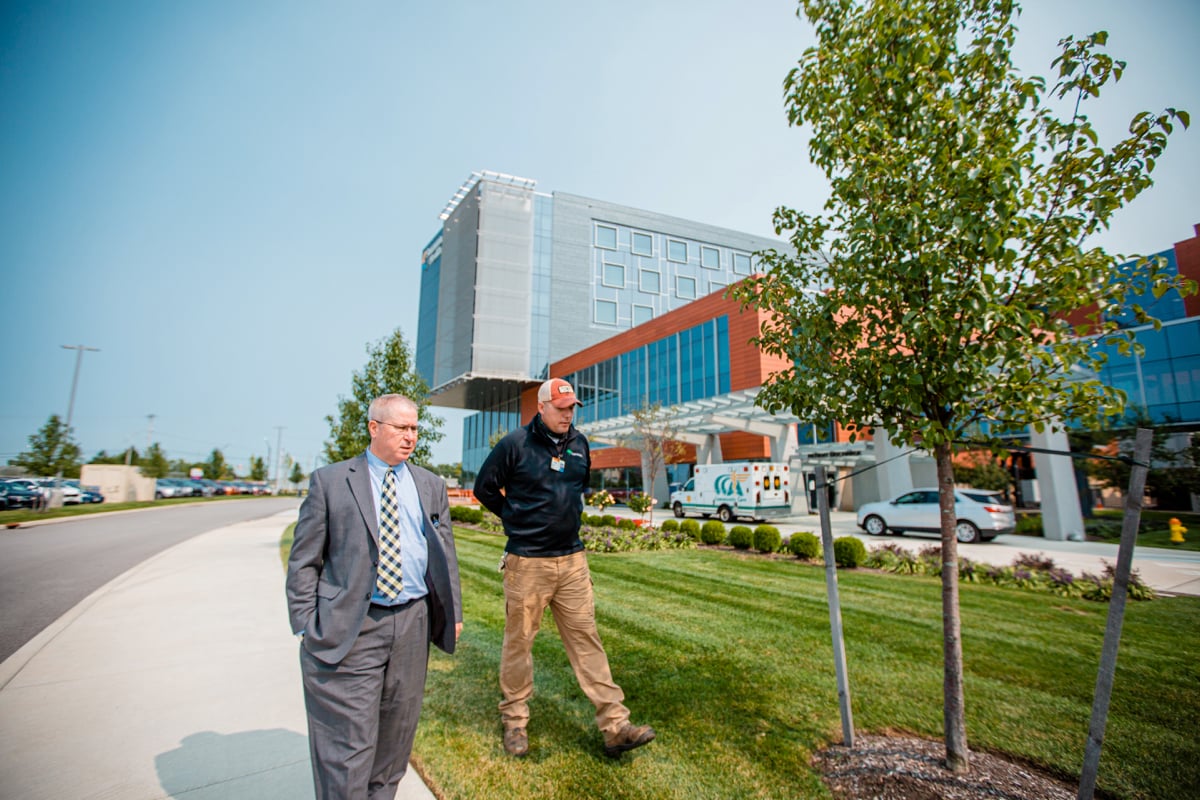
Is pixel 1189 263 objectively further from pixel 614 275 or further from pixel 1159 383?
pixel 614 275

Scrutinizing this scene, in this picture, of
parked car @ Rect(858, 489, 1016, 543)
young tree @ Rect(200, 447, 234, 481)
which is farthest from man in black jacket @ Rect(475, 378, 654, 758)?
young tree @ Rect(200, 447, 234, 481)

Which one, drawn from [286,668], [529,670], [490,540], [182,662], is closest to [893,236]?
[529,670]

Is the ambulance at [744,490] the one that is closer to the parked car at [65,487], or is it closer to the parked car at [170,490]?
the parked car at [65,487]

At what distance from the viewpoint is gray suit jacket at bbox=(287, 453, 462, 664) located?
2.24 metres

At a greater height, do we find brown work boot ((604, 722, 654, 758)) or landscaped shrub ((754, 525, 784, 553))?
landscaped shrub ((754, 525, 784, 553))

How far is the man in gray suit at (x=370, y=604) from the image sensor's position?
88.2 inches

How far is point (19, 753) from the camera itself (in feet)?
10.5

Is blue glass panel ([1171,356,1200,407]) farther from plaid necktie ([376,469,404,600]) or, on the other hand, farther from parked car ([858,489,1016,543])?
plaid necktie ([376,469,404,600])

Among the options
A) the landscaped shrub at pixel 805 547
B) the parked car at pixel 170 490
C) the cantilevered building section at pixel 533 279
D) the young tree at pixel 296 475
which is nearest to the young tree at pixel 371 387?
the landscaped shrub at pixel 805 547

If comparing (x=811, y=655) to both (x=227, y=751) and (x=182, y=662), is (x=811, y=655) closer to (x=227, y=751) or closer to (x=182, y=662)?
(x=227, y=751)

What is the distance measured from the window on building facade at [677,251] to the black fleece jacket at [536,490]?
51.3 metres

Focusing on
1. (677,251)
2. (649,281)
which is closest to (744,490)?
(649,281)

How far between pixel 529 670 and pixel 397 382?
42.1 ft

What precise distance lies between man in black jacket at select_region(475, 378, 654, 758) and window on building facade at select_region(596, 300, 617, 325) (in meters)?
45.9
